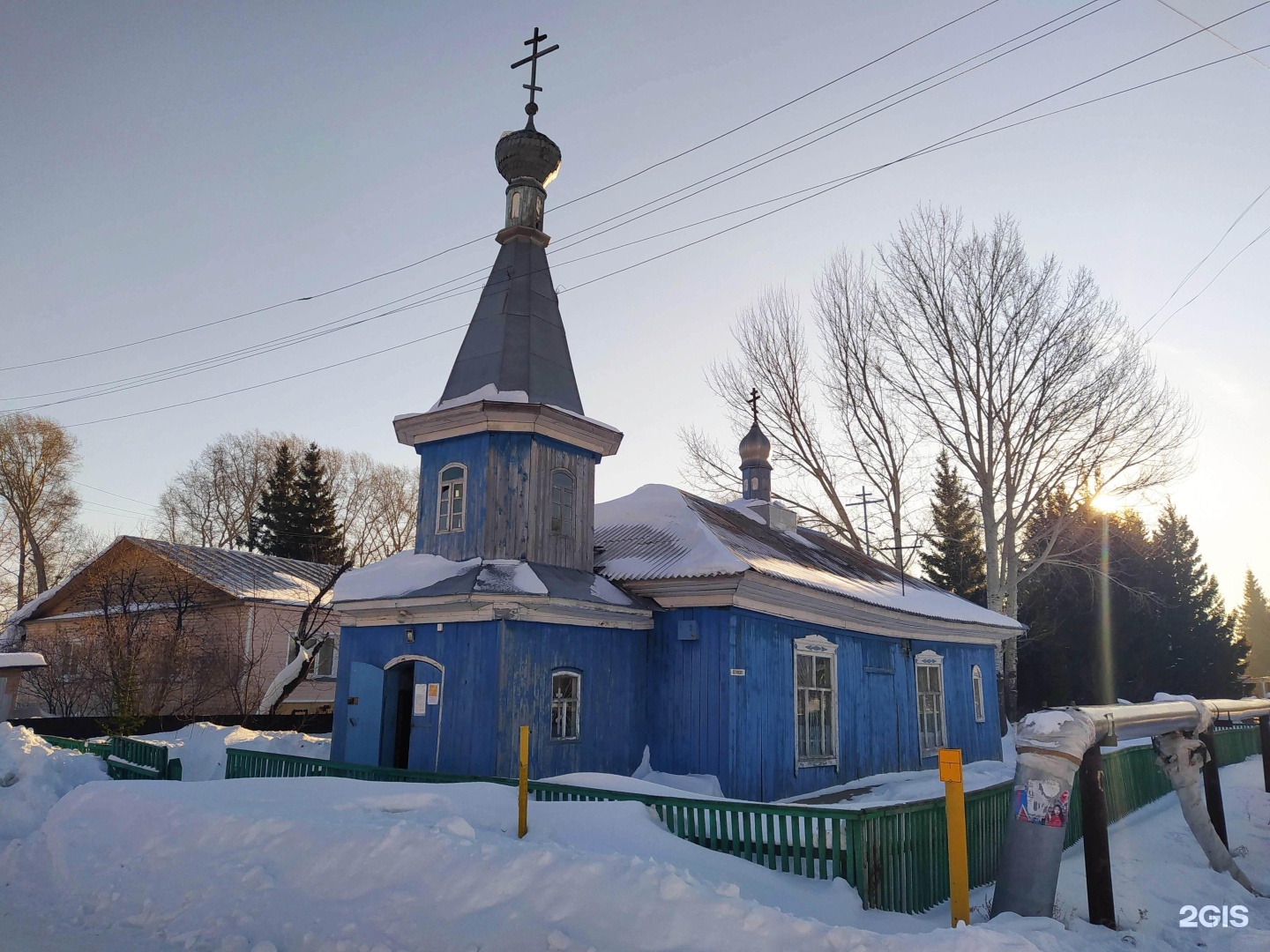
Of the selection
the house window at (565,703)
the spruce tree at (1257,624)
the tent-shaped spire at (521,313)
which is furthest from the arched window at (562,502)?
the spruce tree at (1257,624)

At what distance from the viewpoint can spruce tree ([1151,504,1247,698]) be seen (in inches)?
1377

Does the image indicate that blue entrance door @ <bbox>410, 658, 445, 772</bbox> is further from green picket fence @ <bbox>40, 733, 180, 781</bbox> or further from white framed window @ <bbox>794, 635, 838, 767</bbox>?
white framed window @ <bbox>794, 635, 838, 767</bbox>

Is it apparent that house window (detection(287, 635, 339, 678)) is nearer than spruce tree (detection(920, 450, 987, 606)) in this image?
Yes

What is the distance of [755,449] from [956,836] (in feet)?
52.6

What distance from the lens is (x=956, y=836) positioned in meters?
5.62

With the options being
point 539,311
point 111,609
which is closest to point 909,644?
point 539,311

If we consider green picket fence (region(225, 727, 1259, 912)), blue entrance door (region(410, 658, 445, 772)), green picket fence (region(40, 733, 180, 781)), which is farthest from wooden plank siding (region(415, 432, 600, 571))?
green picket fence (region(40, 733, 180, 781))

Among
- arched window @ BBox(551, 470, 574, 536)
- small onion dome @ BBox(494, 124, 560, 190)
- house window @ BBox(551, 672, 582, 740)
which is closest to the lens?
house window @ BBox(551, 672, 582, 740)

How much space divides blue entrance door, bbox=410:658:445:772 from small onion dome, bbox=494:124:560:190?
8.52 m

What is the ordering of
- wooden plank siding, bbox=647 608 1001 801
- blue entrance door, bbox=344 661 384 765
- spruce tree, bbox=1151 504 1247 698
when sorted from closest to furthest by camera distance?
wooden plank siding, bbox=647 608 1001 801, blue entrance door, bbox=344 661 384 765, spruce tree, bbox=1151 504 1247 698

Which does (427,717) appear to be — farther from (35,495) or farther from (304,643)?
(35,495)

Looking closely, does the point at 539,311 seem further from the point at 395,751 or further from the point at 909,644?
the point at 909,644

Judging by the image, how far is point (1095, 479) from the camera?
76.6 feet

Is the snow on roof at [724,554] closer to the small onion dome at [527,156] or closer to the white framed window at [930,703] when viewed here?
the white framed window at [930,703]
